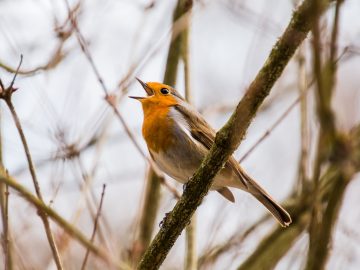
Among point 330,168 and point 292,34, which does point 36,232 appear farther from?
point 292,34

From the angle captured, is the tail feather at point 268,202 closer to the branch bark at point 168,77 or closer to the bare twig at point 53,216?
the branch bark at point 168,77

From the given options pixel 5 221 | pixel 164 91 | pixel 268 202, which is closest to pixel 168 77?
pixel 164 91

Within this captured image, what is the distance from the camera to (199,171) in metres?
2.91

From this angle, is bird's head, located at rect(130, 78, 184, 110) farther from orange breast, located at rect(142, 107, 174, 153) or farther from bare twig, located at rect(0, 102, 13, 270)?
bare twig, located at rect(0, 102, 13, 270)

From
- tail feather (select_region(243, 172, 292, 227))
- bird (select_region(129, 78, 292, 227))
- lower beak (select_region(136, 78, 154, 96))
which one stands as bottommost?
tail feather (select_region(243, 172, 292, 227))

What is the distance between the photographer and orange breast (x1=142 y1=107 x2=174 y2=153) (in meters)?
4.42

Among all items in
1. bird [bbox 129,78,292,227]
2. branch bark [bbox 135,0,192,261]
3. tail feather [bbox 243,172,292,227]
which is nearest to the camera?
Result: tail feather [bbox 243,172,292,227]

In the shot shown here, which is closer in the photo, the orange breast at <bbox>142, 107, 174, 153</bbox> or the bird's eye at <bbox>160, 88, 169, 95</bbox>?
the orange breast at <bbox>142, 107, 174, 153</bbox>

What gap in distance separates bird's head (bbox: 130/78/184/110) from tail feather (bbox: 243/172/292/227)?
3.14ft

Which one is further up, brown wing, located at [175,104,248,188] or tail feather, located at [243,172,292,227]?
brown wing, located at [175,104,248,188]

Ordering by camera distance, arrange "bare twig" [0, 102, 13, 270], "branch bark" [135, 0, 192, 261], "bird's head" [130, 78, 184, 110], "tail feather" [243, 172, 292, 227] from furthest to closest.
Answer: "bird's head" [130, 78, 184, 110] → "branch bark" [135, 0, 192, 261] → "tail feather" [243, 172, 292, 227] → "bare twig" [0, 102, 13, 270]

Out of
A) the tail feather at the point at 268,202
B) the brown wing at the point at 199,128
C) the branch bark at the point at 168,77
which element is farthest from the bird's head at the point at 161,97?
the tail feather at the point at 268,202

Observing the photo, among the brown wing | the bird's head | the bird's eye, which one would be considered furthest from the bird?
the bird's eye

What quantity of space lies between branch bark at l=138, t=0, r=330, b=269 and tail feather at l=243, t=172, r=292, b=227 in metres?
1.11
